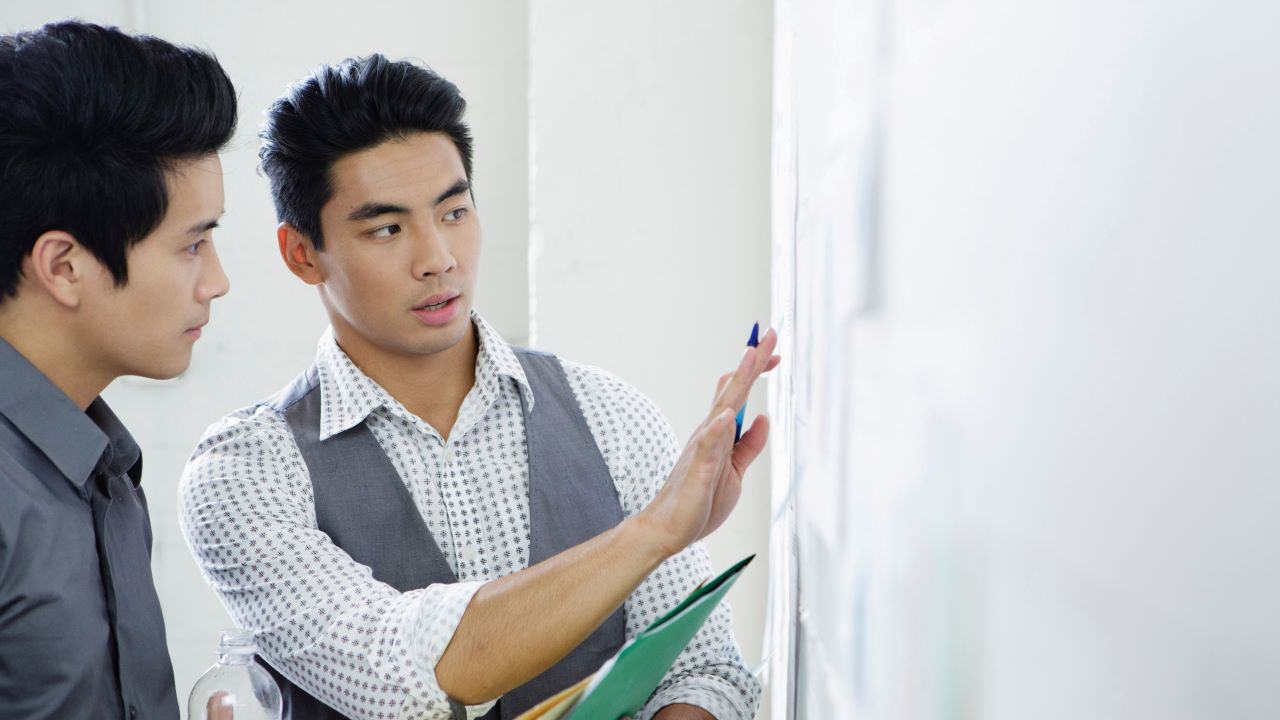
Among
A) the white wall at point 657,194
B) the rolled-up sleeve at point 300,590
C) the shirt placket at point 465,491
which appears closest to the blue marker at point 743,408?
the rolled-up sleeve at point 300,590

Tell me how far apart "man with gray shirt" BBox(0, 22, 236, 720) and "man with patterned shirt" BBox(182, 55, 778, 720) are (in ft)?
0.46

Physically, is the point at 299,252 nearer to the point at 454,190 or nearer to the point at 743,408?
the point at 454,190

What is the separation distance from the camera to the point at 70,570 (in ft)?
2.83

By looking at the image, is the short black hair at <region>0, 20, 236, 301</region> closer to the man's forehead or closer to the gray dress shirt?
the gray dress shirt

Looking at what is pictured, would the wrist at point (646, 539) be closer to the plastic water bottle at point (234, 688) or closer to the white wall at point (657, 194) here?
the plastic water bottle at point (234, 688)

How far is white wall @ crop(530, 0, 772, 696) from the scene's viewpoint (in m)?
2.07

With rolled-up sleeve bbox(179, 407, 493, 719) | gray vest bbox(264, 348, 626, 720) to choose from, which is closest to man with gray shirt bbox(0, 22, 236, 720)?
rolled-up sleeve bbox(179, 407, 493, 719)

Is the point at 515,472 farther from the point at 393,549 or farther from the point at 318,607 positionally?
the point at 318,607

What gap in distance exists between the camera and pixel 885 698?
21.7 inches

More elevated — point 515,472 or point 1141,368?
point 1141,368

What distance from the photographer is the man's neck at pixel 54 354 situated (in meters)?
0.90

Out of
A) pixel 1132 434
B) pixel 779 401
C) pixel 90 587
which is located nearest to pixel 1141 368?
pixel 1132 434

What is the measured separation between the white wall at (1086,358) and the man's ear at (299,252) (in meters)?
0.90

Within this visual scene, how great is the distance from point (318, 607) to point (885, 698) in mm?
618
